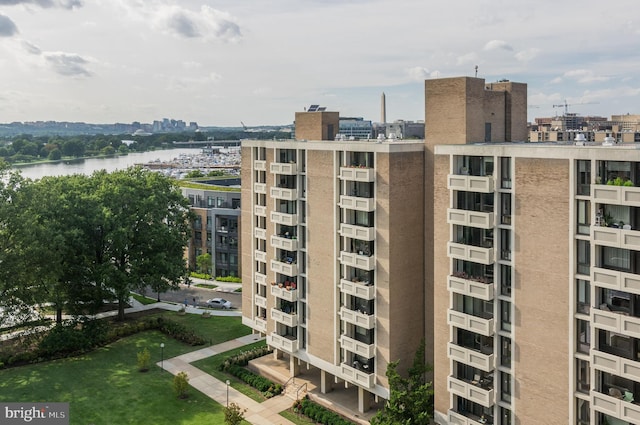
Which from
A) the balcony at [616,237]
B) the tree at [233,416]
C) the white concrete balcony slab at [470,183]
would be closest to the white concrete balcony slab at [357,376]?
the tree at [233,416]

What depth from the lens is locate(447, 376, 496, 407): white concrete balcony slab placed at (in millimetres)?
31703

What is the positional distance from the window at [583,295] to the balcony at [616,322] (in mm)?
968

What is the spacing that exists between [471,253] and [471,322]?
4091mm

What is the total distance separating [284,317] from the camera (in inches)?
1833

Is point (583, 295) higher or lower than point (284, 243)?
lower

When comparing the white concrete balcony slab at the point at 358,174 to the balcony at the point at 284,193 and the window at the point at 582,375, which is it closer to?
the balcony at the point at 284,193

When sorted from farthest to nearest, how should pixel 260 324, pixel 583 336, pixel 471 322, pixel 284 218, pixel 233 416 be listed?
pixel 260 324, pixel 284 218, pixel 233 416, pixel 471 322, pixel 583 336

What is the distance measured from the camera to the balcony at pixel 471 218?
31.2 m

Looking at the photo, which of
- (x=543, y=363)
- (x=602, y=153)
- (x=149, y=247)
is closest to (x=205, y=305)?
(x=149, y=247)

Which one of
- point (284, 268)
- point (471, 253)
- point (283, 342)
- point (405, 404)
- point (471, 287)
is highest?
point (471, 253)

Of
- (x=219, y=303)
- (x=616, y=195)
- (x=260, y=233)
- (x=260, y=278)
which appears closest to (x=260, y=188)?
(x=260, y=233)

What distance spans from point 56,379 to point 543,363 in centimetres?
4043

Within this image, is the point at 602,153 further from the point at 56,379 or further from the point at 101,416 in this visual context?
the point at 56,379

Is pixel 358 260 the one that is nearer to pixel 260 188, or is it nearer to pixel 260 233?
pixel 260 233
